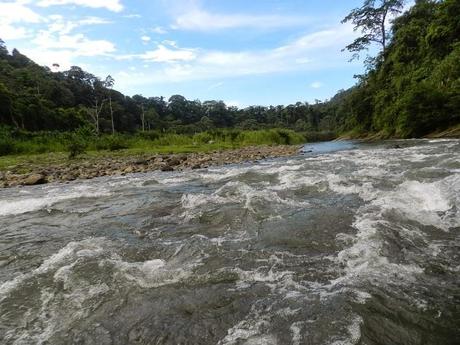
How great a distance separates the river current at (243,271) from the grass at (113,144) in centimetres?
1454

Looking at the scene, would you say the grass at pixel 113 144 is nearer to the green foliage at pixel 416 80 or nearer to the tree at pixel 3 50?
the green foliage at pixel 416 80

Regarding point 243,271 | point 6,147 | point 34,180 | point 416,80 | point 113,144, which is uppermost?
point 416,80

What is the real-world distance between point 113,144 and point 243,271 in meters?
29.4

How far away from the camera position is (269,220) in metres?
6.28

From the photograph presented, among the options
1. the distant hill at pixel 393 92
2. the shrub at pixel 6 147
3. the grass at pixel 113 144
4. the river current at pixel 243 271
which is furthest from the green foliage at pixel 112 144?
the river current at pixel 243 271

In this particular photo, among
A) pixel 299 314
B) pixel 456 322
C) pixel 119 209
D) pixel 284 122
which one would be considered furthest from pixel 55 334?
pixel 284 122

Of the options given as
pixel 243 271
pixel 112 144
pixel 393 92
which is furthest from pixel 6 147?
pixel 393 92

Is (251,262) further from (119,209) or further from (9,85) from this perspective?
(9,85)

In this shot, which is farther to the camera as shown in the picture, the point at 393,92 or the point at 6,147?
the point at 393,92

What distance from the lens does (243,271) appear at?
4.22 metres

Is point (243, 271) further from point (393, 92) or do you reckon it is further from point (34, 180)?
point (393, 92)

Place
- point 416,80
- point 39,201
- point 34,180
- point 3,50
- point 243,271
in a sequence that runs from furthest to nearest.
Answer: point 3,50
point 416,80
point 34,180
point 39,201
point 243,271

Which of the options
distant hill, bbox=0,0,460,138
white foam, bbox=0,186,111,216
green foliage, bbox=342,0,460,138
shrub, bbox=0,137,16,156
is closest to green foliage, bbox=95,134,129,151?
shrub, bbox=0,137,16,156

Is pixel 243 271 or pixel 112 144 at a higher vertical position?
pixel 112 144
